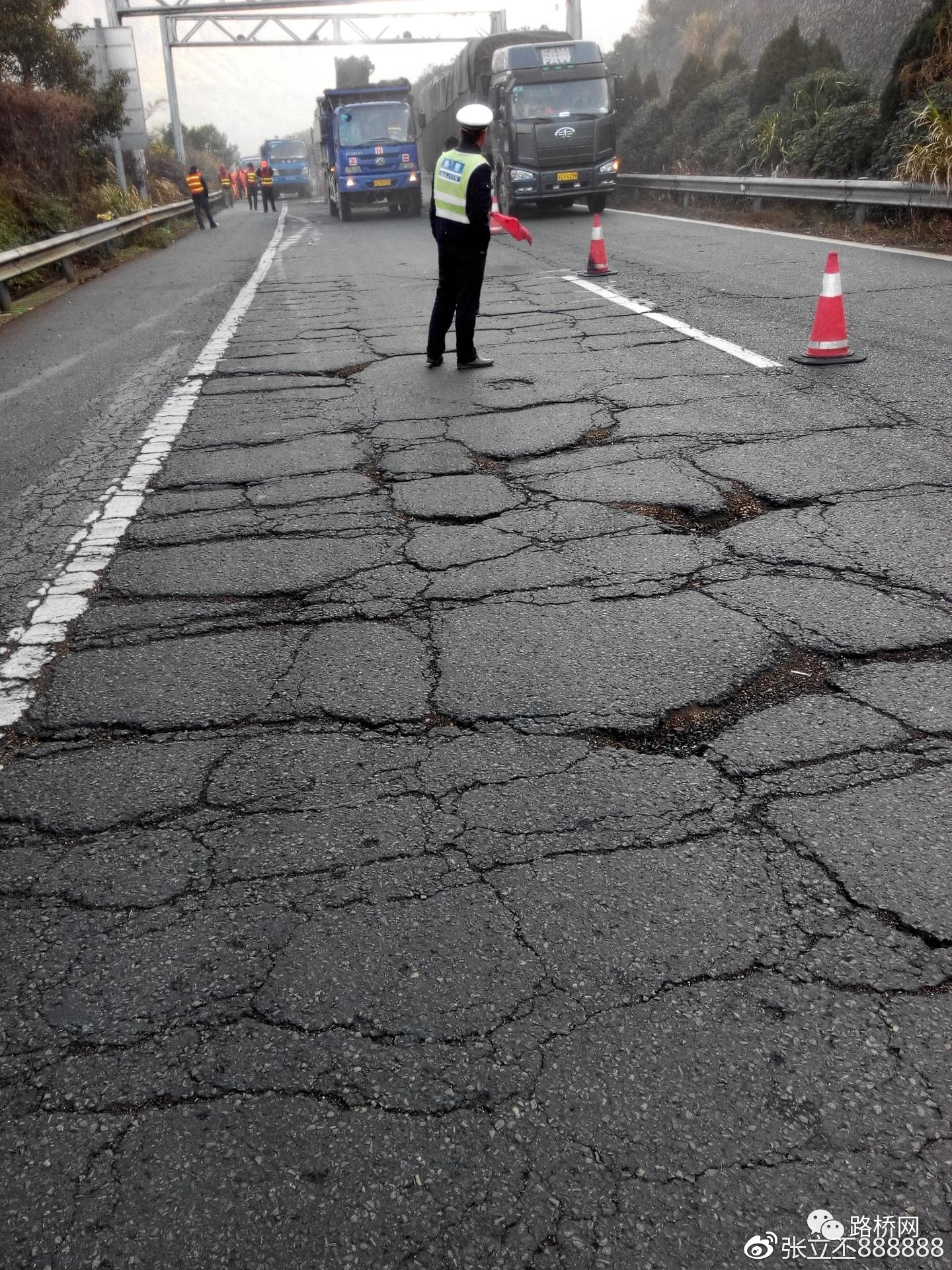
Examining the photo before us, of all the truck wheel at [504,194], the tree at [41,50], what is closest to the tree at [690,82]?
the truck wheel at [504,194]

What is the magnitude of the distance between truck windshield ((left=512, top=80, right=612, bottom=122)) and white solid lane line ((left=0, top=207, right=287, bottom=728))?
1583 cm

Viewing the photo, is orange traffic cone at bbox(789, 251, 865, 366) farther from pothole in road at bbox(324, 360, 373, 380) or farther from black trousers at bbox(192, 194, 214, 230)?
black trousers at bbox(192, 194, 214, 230)

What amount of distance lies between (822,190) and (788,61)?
355 inches

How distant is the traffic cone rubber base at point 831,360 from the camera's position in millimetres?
6785

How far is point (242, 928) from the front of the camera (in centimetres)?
223

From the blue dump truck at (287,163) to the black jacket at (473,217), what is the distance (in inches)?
2121

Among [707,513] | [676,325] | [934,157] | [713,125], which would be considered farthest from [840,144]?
[707,513]

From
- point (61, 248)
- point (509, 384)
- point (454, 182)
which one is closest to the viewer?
point (509, 384)

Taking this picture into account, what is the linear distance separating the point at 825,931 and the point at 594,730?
0.93m

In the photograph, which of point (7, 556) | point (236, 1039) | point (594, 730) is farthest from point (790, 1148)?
point (7, 556)

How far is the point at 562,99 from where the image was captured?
819 inches

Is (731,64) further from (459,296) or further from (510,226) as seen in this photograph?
A: (459,296)

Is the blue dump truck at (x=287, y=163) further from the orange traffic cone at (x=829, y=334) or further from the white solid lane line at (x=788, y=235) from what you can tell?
the orange traffic cone at (x=829, y=334)

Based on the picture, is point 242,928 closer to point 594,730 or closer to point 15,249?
point 594,730
